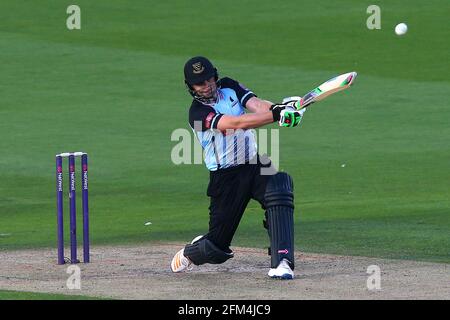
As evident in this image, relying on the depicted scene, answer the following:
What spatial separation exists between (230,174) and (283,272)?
0.97 m

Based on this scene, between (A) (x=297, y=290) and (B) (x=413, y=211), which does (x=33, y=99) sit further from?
(A) (x=297, y=290)

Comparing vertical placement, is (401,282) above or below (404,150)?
below

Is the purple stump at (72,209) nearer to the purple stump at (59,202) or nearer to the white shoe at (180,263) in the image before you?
the purple stump at (59,202)

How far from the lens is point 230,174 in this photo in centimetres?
1095

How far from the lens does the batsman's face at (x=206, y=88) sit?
35.4 ft

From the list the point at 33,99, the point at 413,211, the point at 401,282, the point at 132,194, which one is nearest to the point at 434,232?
the point at 413,211

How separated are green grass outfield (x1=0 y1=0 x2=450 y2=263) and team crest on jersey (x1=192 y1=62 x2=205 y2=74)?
2.63 meters

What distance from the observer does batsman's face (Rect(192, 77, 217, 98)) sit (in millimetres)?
10805

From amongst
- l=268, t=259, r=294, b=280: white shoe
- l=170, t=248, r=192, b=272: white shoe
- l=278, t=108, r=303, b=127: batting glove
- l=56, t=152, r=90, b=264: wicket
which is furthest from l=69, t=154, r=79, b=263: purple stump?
l=278, t=108, r=303, b=127: batting glove

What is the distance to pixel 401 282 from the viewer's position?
33.9ft

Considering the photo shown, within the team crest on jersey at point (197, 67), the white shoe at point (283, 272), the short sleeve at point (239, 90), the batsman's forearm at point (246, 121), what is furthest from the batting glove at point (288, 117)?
the white shoe at point (283, 272)

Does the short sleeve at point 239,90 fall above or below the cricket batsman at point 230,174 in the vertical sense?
above

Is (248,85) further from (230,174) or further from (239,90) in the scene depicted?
(230,174)
